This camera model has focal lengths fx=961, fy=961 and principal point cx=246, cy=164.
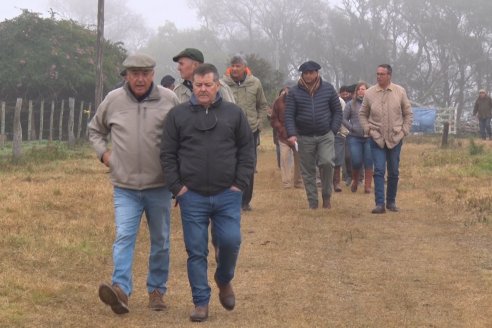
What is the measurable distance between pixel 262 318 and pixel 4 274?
2324 mm

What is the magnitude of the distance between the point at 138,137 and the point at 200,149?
1.75 feet

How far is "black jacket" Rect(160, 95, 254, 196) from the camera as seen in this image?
641 centimetres

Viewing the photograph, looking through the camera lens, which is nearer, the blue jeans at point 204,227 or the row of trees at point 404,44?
the blue jeans at point 204,227

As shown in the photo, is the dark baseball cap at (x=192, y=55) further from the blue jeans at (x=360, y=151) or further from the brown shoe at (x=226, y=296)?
the blue jeans at (x=360, y=151)

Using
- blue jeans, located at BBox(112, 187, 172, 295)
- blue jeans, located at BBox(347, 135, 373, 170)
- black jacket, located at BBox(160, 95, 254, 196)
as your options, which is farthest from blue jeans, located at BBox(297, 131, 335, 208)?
black jacket, located at BBox(160, 95, 254, 196)

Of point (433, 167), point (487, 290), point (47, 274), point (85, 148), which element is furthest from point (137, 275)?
point (85, 148)

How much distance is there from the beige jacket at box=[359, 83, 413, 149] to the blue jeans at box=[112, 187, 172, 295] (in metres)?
5.37

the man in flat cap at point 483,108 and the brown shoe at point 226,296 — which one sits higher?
the man in flat cap at point 483,108

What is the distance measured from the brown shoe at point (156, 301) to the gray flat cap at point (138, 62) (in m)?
1.61

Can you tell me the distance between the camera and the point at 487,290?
749 cm

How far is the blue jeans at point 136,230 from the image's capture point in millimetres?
6727

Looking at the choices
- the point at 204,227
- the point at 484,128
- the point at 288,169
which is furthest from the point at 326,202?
the point at 484,128

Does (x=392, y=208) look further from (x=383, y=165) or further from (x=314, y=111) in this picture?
(x=314, y=111)

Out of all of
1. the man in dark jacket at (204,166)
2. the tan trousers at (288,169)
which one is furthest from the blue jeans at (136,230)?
the tan trousers at (288,169)
